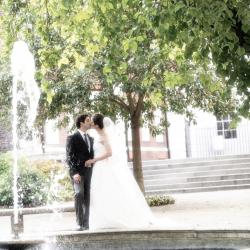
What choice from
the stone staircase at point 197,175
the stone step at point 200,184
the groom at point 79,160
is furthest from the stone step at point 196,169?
the groom at point 79,160

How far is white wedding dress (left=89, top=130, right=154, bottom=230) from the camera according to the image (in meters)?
11.1

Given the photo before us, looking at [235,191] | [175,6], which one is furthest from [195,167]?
[175,6]

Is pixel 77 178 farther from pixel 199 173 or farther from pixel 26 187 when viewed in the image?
pixel 199 173

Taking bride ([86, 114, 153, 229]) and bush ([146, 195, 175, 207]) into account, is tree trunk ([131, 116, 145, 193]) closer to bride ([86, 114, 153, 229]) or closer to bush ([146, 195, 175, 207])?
bush ([146, 195, 175, 207])

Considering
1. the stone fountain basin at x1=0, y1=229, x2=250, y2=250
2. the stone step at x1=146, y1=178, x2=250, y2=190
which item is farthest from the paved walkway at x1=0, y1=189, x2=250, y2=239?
the stone fountain basin at x1=0, y1=229, x2=250, y2=250

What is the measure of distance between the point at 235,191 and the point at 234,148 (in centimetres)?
759

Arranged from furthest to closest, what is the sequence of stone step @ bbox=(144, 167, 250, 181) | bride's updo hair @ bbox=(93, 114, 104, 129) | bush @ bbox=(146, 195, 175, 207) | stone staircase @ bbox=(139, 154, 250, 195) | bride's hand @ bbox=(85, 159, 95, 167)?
stone step @ bbox=(144, 167, 250, 181)
stone staircase @ bbox=(139, 154, 250, 195)
bush @ bbox=(146, 195, 175, 207)
bride's hand @ bbox=(85, 159, 95, 167)
bride's updo hair @ bbox=(93, 114, 104, 129)

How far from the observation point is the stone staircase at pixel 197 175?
75.8 feet

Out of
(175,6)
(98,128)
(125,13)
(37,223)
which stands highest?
(125,13)

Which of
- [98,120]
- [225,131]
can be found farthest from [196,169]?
[98,120]

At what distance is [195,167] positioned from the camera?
25.0 metres

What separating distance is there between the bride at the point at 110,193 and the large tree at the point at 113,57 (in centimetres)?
113

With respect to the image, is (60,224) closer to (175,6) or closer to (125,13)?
(125,13)

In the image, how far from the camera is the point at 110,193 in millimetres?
11430
